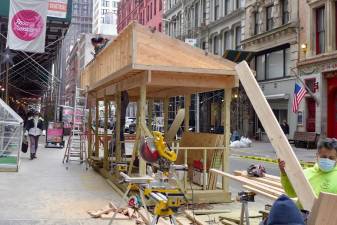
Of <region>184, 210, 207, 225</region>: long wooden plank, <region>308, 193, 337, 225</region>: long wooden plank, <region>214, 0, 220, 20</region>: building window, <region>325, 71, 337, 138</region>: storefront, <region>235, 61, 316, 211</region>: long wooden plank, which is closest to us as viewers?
<region>308, 193, 337, 225</region>: long wooden plank

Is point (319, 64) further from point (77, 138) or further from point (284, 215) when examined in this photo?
point (284, 215)

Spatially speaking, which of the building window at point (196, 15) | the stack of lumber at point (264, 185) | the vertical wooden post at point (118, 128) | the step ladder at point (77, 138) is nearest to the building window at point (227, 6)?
the building window at point (196, 15)

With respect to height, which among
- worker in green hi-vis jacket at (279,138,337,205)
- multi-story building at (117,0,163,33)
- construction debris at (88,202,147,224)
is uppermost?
multi-story building at (117,0,163,33)

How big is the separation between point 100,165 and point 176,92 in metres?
3.91

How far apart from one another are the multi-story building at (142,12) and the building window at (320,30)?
23853 millimetres

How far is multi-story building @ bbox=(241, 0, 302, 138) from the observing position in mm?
29875

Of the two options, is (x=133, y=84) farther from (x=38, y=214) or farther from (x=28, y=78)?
(x=28, y=78)

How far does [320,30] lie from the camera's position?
27.9m

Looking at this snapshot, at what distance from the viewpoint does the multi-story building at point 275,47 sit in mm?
29875

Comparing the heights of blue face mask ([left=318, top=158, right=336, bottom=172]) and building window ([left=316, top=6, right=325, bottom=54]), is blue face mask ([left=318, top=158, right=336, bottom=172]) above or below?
below

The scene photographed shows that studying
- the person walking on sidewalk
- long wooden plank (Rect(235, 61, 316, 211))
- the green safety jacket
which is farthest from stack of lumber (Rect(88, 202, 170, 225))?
the person walking on sidewalk

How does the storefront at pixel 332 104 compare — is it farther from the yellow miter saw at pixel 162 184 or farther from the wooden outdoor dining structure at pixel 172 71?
the yellow miter saw at pixel 162 184

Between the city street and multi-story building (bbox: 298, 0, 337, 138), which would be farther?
multi-story building (bbox: 298, 0, 337, 138)

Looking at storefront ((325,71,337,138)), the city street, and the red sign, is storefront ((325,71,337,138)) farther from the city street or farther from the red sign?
the red sign
